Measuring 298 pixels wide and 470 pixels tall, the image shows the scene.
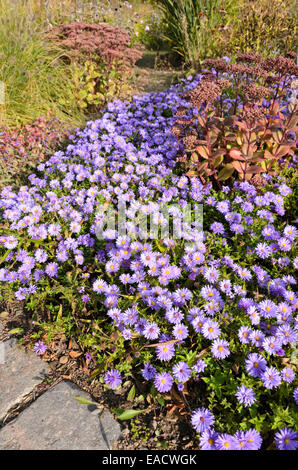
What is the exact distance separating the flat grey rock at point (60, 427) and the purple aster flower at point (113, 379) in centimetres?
13

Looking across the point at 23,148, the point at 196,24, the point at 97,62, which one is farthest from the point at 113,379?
the point at 196,24

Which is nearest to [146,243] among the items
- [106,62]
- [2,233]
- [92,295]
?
[92,295]

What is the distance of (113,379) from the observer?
5.51ft

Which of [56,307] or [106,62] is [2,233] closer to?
[56,307]

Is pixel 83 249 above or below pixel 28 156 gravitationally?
below

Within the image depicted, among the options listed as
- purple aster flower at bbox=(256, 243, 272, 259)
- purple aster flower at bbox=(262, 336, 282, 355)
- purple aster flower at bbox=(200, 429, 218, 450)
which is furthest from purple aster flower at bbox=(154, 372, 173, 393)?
purple aster flower at bbox=(256, 243, 272, 259)

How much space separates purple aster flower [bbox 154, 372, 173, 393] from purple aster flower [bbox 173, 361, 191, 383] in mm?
36

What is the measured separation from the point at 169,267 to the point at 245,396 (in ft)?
2.68

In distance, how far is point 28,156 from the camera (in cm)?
325

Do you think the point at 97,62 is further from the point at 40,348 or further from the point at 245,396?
the point at 245,396

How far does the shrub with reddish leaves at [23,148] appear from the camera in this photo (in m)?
3.16

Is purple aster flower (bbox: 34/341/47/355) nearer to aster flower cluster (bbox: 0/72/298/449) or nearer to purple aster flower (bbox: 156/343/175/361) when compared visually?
aster flower cluster (bbox: 0/72/298/449)

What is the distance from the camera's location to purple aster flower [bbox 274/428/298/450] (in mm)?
1299

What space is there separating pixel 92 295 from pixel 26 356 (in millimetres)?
522
